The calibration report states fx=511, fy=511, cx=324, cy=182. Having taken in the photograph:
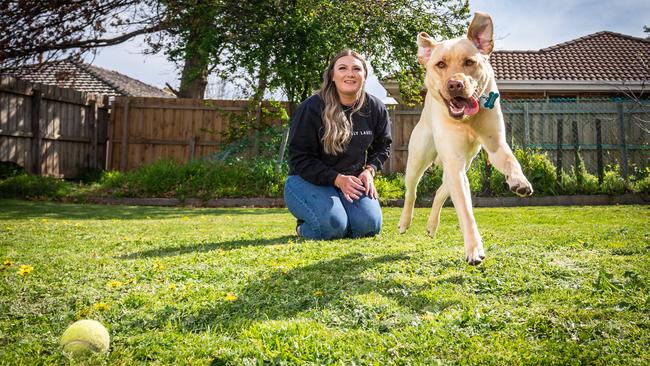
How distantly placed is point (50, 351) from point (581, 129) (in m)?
13.9

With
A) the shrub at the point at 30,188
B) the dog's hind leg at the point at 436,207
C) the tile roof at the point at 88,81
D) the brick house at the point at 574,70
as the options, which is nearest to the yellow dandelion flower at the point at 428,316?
the dog's hind leg at the point at 436,207

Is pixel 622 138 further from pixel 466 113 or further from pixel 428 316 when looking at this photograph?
pixel 428 316

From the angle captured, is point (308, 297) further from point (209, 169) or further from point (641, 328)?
point (209, 169)

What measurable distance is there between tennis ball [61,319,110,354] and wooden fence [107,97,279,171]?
1249 cm

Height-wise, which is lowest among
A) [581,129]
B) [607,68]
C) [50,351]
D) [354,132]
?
[50,351]

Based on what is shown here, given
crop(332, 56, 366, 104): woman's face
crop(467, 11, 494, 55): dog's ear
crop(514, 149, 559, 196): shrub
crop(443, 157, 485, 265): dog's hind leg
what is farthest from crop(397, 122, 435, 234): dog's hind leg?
crop(514, 149, 559, 196): shrub

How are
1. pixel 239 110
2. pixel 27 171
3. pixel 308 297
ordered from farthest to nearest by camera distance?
pixel 239 110 → pixel 27 171 → pixel 308 297

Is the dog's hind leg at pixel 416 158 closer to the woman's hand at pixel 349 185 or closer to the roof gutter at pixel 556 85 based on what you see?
the woman's hand at pixel 349 185

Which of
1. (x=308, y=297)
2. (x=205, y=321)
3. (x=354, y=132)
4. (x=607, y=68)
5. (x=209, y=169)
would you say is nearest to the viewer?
(x=205, y=321)

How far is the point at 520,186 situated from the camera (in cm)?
291

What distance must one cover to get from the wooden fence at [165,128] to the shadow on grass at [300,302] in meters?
11.5

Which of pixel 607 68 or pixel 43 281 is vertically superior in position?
pixel 607 68

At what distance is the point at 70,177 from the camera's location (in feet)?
47.1

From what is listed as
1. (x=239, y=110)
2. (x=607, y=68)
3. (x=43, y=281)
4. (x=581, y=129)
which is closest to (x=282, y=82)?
(x=239, y=110)
